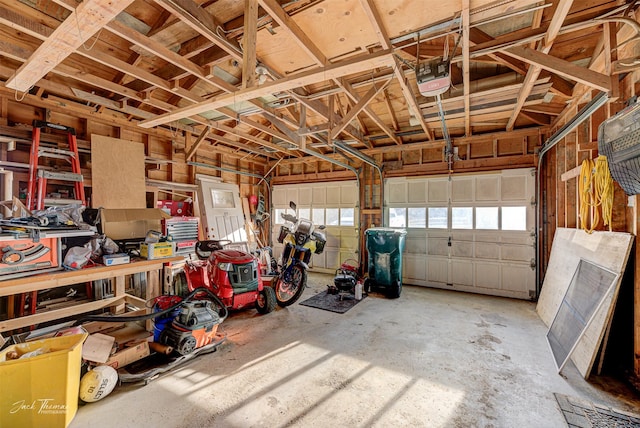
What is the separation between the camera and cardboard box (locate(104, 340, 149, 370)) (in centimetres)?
224

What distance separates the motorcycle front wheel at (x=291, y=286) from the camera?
13.5 ft

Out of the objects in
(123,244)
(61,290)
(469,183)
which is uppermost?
(469,183)

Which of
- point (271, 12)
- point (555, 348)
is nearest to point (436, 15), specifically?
point (271, 12)

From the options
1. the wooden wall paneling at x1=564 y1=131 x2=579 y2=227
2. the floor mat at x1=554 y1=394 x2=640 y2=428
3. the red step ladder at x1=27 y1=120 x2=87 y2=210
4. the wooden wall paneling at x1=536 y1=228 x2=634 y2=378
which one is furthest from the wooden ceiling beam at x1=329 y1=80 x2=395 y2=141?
the red step ladder at x1=27 y1=120 x2=87 y2=210

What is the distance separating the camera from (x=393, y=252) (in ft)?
15.6

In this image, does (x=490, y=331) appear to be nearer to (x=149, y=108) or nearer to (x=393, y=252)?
(x=393, y=252)

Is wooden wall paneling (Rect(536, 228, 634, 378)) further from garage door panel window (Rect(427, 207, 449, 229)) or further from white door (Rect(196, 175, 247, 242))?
white door (Rect(196, 175, 247, 242))

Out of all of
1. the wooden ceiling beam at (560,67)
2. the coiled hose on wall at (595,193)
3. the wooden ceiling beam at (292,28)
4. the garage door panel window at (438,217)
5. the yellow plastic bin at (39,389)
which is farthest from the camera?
the garage door panel window at (438,217)

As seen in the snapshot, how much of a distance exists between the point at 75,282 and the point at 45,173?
1.97 metres

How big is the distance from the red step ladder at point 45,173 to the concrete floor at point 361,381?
8.27 ft

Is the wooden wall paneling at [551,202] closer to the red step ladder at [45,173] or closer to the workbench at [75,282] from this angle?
the workbench at [75,282]

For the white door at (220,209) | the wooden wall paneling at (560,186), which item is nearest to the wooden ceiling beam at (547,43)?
the wooden wall paneling at (560,186)

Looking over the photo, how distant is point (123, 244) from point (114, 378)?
4.70 feet

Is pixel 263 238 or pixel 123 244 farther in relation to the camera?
pixel 263 238
